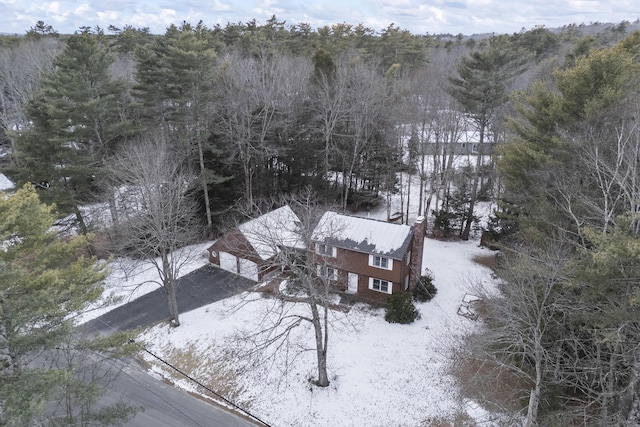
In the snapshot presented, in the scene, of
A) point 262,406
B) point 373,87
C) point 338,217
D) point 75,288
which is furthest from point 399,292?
point 373,87

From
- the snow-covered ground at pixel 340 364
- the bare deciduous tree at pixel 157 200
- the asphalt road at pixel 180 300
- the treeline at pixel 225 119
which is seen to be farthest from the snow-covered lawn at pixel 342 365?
the treeline at pixel 225 119

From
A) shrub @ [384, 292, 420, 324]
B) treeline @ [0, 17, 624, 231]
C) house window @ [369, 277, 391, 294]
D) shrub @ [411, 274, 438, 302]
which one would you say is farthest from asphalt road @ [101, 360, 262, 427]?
treeline @ [0, 17, 624, 231]

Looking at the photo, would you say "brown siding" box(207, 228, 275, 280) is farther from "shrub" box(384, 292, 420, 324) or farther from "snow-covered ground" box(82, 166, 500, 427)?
"shrub" box(384, 292, 420, 324)

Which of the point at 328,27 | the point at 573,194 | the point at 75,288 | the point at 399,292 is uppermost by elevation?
the point at 328,27

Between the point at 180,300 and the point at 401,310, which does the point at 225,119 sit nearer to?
the point at 180,300

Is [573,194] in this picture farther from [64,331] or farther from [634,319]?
[64,331]
